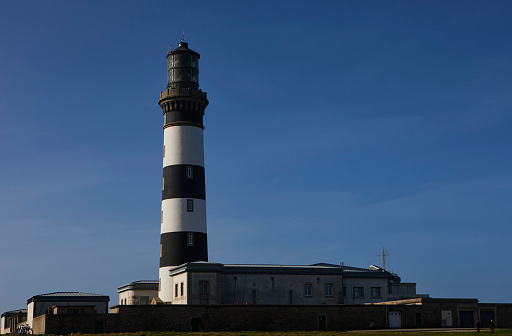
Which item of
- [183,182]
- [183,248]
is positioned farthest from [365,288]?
[183,182]

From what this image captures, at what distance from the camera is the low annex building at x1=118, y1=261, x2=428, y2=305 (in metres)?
64.0

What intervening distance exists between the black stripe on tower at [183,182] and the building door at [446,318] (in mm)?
25628

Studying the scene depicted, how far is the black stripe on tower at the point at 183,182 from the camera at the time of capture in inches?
2749

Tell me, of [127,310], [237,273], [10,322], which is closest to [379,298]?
[237,273]

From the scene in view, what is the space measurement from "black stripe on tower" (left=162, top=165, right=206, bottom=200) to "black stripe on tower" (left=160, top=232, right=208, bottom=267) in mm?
3891

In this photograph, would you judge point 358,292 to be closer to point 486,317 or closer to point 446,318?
point 446,318

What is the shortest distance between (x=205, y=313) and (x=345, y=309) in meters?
12.5

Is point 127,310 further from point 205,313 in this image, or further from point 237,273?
point 237,273

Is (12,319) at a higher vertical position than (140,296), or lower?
lower

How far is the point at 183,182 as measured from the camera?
69.9 metres

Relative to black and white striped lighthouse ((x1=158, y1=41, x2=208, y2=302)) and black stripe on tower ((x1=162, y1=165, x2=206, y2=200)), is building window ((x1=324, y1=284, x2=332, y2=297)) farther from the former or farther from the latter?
black stripe on tower ((x1=162, y1=165, x2=206, y2=200))

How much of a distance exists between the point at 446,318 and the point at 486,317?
15.6 feet

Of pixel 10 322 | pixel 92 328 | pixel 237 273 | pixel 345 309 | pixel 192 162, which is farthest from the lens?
pixel 10 322

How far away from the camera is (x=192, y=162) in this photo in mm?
70812
